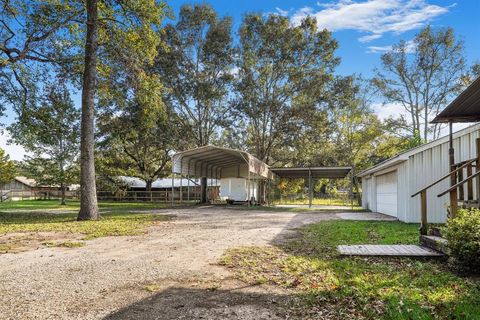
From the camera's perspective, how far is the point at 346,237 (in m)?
9.57

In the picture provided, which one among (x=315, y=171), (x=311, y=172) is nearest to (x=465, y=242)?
(x=315, y=171)

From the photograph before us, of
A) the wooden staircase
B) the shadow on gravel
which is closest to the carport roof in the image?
the wooden staircase

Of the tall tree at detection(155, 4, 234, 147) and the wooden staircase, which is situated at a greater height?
the tall tree at detection(155, 4, 234, 147)

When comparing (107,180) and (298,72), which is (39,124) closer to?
(107,180)

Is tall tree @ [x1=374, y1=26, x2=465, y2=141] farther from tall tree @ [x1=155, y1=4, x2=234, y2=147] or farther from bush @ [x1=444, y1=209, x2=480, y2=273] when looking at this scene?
bush @ [x1=444, y1=209, x2=480, y2=273]

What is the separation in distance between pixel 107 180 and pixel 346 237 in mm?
29214

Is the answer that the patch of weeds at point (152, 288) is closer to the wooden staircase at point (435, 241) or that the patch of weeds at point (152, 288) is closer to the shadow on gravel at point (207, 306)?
the shadow on gravel at point (207, 306)

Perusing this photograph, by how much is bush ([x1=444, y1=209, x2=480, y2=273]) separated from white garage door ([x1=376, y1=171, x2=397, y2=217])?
11.0 metres

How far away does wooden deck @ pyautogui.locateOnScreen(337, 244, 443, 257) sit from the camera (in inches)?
254

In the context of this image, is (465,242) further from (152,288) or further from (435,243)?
(152,288)

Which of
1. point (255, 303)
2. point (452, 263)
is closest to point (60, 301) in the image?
point (255, 303)

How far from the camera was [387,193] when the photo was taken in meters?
18.2

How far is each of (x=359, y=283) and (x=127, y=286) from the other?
10.1 feet

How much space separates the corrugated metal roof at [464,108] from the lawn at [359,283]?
11.7ft
